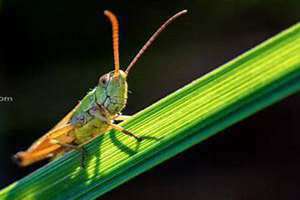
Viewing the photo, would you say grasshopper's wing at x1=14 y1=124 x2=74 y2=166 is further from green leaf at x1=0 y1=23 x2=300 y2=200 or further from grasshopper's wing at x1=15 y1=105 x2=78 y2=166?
green leaf at x1=0 y1=23 x2=300 y2=200

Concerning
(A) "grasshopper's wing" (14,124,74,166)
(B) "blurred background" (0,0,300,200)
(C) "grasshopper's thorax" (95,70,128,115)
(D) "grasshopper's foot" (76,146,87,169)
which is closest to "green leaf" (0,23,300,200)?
(D) "grasshopper's foot" (76,146,87,169)

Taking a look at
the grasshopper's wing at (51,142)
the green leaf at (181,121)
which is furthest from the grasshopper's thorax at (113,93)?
the green leaf at (181,121)

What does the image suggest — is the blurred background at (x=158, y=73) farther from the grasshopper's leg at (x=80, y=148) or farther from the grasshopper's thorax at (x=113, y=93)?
the grasshopper's thorax at (x=113, y=93)

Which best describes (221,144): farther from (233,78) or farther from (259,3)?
(233,78)

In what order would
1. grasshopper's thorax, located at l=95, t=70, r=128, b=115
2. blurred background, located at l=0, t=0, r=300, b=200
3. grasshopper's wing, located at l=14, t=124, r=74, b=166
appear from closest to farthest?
grasshopper's thorax, located at l=95, t=70, r=128, b=115 → grasshopper's wing, located at l=14, t=124, r=74, b=166 → blurred background, located at l=0, t=0, r=300, b=200

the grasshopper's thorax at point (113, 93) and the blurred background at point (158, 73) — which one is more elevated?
the blurred background at point (158, 73)

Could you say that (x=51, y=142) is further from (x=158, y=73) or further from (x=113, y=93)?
(x=158, y=73)
